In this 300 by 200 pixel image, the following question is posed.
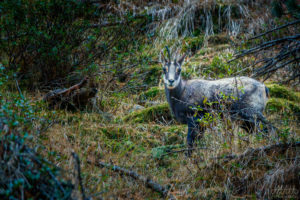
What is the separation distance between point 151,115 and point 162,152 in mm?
1921

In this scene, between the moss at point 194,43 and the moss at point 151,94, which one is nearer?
the moss at point 151,94

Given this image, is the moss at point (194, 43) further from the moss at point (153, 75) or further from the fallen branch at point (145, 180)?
the fallen branch at point (145, 180)

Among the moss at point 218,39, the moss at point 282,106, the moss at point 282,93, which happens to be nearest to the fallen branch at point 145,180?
the moss at point 282,106

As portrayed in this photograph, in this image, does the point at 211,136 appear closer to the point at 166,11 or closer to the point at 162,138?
the point at 162,138

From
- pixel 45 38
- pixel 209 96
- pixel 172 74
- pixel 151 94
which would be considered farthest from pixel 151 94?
pixel 45 38

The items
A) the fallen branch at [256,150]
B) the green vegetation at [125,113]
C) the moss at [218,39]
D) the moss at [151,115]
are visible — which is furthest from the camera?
the moss at [218,39]

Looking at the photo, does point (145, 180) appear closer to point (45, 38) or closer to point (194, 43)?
point (45, 38)

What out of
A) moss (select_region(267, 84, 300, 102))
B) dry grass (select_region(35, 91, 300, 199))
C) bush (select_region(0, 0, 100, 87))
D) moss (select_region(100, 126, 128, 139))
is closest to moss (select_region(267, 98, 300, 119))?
moss (select_region(267, 84, 300, 102))

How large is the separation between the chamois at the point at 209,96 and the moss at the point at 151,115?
719 mm

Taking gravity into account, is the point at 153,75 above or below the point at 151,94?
above

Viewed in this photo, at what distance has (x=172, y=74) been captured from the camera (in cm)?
550

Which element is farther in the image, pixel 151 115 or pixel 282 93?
pixel 282 93

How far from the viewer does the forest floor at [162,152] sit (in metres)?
3.21

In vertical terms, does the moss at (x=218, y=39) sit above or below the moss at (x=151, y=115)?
above
